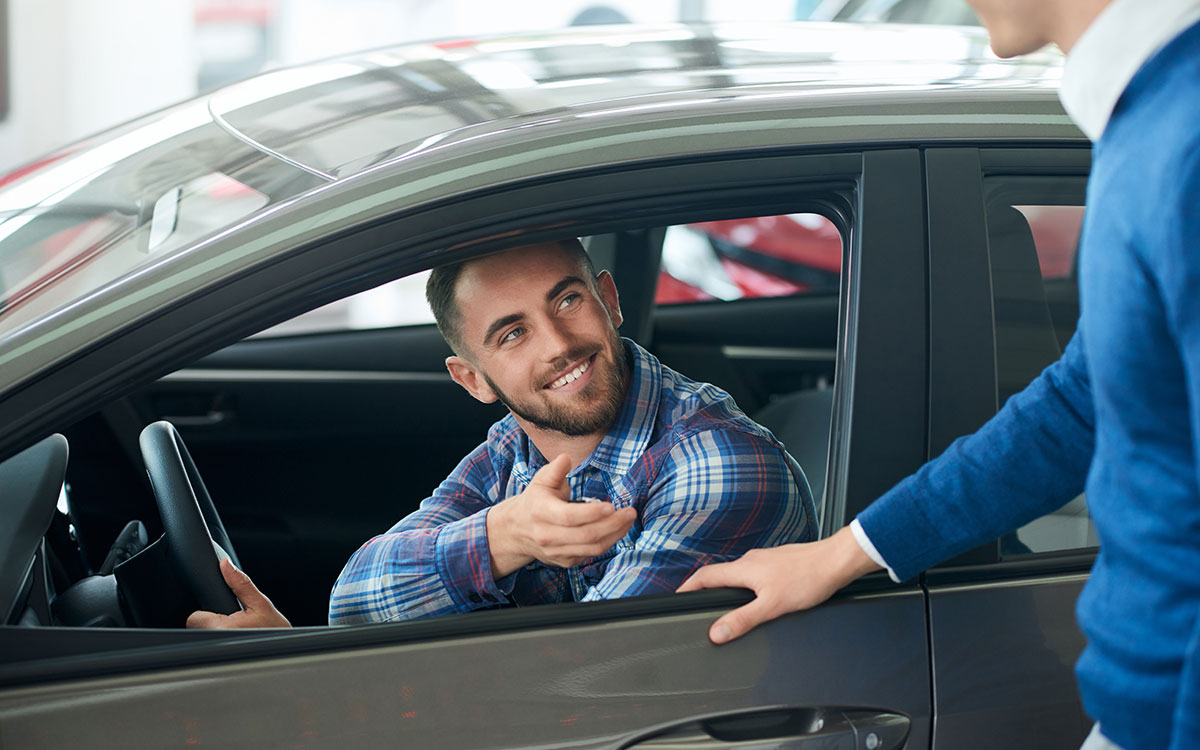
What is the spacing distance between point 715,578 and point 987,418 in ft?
1.16

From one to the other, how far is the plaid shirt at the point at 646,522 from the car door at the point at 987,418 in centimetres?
27

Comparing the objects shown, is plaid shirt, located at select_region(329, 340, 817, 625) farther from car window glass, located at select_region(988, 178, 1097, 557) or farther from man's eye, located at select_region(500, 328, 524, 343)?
car window glass, located at select_region(988, 178, 1097, 557)

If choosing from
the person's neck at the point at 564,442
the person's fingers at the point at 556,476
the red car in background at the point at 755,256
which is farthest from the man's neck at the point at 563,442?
the red car in background at the point at 755,256

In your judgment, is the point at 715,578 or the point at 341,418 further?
the point at 341,418

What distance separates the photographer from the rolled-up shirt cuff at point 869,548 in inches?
45.9

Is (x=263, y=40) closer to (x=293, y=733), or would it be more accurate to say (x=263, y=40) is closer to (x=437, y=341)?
(x=437, y=341)

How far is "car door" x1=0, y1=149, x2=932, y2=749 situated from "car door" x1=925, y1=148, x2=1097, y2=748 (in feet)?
0.09

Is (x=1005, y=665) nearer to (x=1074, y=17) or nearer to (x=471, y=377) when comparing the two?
(x=1074, y=17)

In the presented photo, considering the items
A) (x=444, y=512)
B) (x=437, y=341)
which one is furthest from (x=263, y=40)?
(x=444, y=512)

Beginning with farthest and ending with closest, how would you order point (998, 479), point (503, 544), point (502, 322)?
1. point (502, 322)
2. point (503, 544)
3. point (998, 479)

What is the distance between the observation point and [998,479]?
1117 millimetres

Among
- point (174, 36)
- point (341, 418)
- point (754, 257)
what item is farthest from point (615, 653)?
point (174, 36)

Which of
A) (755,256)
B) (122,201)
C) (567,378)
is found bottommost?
(755,256)

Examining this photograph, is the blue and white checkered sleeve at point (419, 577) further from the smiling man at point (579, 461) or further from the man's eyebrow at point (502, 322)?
the man's eyebrow at point (502, 322)
